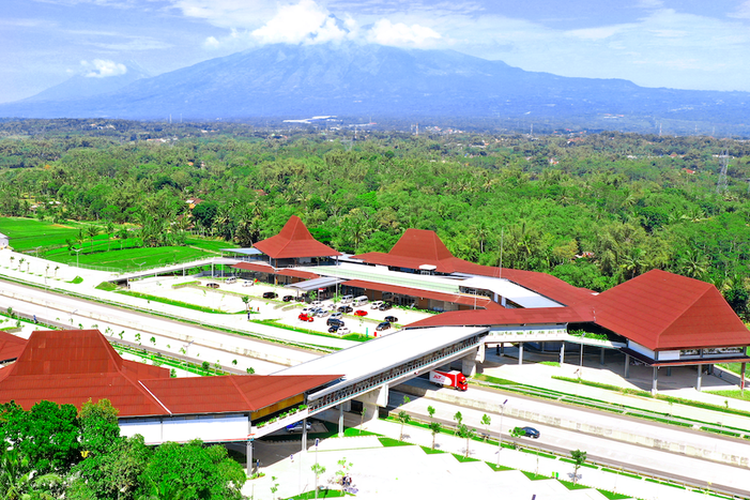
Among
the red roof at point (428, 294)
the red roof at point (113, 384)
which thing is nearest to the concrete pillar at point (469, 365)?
the red roof at point (428, 294)

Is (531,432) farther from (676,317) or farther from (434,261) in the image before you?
(434,261)

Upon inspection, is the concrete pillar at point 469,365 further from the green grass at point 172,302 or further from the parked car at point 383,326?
the green grass at point 172,302

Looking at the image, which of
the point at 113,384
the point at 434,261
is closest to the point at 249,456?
the point at 113,384

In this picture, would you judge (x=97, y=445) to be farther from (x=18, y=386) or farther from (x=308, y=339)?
(x=308, y=339)

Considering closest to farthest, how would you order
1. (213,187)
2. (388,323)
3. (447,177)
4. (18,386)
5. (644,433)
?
(18,386)
(644,433)
(388,323)
(447,177)
(213,187)

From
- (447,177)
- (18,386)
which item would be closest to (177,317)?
(18,386)
